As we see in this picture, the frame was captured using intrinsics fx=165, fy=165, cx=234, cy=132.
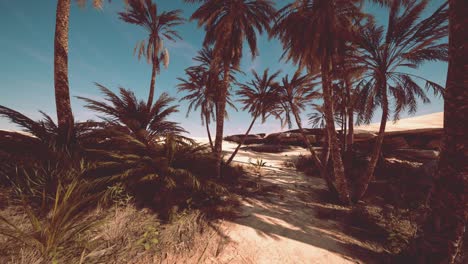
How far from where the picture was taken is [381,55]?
5.07 metres

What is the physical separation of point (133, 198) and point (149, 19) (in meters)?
11.1

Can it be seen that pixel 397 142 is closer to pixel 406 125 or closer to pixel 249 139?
pixel 406 125

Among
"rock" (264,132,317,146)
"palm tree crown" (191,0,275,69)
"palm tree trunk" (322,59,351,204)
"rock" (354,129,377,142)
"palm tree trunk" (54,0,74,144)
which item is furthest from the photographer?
"rock" (264,132,317,146)

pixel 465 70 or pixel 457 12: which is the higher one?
pixel 457 12

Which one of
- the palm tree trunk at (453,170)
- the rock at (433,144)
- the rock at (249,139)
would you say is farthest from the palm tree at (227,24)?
the rock at (249,139)

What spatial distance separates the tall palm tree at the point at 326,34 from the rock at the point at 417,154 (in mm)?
7878

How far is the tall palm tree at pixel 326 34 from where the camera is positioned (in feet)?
17.9

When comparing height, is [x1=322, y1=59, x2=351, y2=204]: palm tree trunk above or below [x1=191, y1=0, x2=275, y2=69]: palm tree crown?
below

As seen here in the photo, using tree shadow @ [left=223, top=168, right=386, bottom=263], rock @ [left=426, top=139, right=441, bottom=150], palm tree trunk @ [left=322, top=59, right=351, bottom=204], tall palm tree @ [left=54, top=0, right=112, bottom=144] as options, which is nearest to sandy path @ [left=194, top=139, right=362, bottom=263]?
tree shadow @ [left=223, top=168, right=386, bottom=263]

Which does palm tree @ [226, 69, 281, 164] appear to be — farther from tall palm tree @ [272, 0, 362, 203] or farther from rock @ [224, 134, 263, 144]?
rock @ [224, 134, 263, 144]

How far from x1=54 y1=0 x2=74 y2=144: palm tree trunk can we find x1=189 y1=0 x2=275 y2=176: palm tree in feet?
14.1

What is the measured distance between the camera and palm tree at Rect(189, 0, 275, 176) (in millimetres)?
6512

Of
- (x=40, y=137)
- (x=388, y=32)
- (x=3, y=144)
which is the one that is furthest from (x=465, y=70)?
(x=3, y=144)

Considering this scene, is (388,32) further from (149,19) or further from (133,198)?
(149,19)
